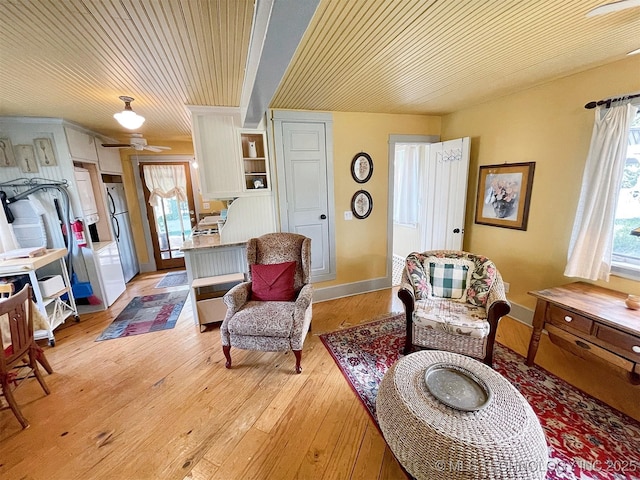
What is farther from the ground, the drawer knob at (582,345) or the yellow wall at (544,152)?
the yellow wall at (544,152)

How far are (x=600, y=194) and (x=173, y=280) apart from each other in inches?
217

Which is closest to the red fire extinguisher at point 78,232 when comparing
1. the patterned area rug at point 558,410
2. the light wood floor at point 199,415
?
the light wood floor at point 199,415

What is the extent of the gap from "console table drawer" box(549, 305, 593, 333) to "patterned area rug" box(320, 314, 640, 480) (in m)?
0.46

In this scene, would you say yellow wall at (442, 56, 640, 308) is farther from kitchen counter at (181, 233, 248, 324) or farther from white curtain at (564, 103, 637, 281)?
kitchen counter at (181, 233, 248, 324)

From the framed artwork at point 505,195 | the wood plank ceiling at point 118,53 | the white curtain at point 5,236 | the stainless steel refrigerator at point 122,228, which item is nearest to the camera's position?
the wood plank ceiling at point 118,53

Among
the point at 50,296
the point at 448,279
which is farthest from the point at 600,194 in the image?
the point at 50,296

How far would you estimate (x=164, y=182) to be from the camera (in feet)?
15.9

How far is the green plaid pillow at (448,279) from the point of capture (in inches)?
96.0

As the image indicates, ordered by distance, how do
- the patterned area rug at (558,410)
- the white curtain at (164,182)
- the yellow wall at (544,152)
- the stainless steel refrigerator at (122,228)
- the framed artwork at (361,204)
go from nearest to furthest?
the patterned area rug at (558,410)
the yellow wall at (544,152)
the framed artwork at (361,204)
the stainless steel refrigerator at (122,228)
the white curtain at (164,182)

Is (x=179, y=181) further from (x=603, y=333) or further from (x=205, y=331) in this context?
(x=603, y=333)

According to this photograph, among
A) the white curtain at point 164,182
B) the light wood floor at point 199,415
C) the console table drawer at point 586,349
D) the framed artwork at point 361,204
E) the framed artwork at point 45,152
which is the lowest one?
the light wood floor at point 199,415

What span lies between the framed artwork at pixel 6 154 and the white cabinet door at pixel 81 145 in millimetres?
524

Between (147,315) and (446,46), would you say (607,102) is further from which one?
(147,315)

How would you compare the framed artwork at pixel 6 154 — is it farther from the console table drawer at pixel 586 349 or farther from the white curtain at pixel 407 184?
the console table drawer at pixel 586 349
